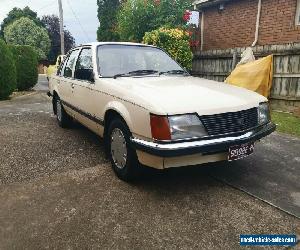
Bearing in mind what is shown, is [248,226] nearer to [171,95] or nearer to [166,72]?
[171,95]

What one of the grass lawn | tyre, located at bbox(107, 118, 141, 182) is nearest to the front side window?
tyre, located at bbox(107, 118, 141, 182)

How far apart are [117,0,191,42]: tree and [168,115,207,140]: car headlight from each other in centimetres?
1080

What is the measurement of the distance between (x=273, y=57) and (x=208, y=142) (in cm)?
625

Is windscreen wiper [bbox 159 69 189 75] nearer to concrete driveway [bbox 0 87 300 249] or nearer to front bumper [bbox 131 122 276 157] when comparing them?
concrete driveway [bbox 0 87 300 249]

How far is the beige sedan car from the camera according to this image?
119 inches

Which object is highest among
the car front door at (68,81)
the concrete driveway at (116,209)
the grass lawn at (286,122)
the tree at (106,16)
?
the tree at (106,16)

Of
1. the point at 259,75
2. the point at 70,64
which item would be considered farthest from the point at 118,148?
the point at 259,75

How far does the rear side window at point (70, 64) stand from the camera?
5451mm

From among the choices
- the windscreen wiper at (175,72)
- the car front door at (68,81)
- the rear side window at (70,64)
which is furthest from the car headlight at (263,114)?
the rear side window at (70,64)

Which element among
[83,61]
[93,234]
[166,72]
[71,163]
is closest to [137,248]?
[93,234]

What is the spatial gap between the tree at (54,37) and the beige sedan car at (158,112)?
155 feet

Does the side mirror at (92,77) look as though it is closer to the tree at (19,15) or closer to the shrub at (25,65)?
the shrub at (25,65)

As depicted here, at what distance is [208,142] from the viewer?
10.1 ft

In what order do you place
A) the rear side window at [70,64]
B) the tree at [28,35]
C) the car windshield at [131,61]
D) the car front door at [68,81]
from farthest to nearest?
the tree at [28,35]
the rear side window at [70,64]
the car front door at [68,81]
the car windshield at [131,61]
